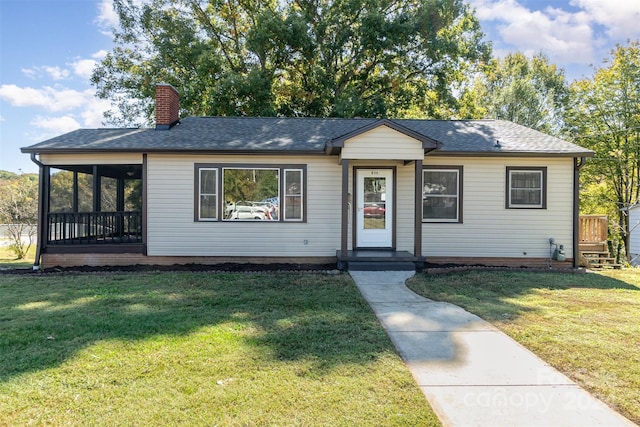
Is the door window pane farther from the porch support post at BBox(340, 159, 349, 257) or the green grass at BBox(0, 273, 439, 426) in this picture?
the green grass at BBox(0, 273, 439, 426)

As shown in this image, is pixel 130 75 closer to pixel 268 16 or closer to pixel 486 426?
pixel 268 16

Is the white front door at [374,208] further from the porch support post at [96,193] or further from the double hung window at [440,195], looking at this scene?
the porch support post at [96,193]

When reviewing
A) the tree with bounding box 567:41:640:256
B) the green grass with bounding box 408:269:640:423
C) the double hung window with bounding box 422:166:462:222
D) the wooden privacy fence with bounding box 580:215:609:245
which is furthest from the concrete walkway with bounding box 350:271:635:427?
the tree with bounding box 567:41:640:256

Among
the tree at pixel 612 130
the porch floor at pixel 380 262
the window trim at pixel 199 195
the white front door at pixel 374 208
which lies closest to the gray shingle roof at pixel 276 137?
the window trim at pixel 199 195

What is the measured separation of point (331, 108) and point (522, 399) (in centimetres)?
1607

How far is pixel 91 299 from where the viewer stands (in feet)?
19.0

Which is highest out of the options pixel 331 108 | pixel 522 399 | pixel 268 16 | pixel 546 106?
pixel 268 16

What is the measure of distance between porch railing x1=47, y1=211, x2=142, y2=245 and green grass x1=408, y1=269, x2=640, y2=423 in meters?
6.90

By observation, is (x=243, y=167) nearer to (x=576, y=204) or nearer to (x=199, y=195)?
(x=199, y=195)

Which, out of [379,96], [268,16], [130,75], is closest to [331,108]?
[379,96]

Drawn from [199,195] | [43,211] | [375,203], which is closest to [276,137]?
[199,195]

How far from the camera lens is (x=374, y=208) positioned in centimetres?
941

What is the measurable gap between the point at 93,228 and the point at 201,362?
24.5 ft

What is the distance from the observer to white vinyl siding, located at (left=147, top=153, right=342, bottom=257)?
9.06m
